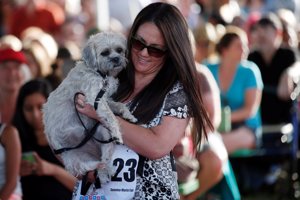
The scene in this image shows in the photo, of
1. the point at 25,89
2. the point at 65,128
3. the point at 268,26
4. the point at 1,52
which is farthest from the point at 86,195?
the point at 268,26

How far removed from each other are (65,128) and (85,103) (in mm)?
182

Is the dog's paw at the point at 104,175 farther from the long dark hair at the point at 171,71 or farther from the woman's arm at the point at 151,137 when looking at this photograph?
the long dark hair at the point at 171,71

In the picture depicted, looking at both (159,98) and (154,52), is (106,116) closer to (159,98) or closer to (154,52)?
(159,98)

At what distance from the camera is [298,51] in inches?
485

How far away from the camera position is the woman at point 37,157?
7199 mm

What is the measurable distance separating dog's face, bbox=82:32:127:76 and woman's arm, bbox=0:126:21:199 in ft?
6.31

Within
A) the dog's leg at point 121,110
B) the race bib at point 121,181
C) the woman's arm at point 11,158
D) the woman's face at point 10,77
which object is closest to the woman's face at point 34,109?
the woman's arm at point 11,158

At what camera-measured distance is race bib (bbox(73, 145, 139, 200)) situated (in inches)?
193

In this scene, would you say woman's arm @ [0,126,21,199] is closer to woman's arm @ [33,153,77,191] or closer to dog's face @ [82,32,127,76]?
woman's arm @ [33,153,77,191]

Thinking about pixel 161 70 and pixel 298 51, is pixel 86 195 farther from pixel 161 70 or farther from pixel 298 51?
pixel 298 51

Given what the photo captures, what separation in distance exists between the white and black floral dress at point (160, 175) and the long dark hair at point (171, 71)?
0.14ft

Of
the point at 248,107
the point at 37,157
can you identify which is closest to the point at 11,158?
the point at 37,157

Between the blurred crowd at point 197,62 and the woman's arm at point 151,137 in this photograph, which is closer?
the woman's arm at point 151,137

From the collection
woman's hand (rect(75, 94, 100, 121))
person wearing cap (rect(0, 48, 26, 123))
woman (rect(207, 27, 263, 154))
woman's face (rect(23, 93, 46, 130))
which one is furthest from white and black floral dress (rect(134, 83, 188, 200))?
woman (rect(207, 27, 263, 154))
